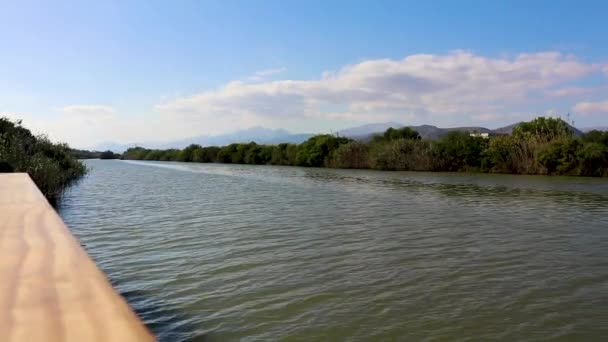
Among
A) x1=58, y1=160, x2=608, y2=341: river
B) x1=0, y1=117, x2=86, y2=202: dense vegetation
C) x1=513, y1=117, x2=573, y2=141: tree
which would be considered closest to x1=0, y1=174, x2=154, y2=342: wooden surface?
x1=58, y1=160, x2=608, y2=341: river

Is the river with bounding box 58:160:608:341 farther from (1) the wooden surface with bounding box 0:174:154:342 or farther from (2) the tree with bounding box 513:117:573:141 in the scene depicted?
(2) the tree with bounding box 513:117:573:141

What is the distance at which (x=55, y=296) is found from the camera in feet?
3.29

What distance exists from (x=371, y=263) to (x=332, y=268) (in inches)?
26.3

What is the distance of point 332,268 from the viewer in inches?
263

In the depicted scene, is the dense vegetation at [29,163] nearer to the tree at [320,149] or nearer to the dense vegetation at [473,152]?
the dense vegetation at [473,152]

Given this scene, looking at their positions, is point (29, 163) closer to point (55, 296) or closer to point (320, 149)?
point (55, 296)

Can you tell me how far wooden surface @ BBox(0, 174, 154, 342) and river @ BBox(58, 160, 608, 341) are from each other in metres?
3.02

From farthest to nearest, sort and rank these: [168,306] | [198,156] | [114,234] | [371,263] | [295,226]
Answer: [198,156] → [295,226] → [114,234] → [371,263] → [168,306]

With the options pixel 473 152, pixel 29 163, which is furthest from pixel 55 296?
pixel 473 152

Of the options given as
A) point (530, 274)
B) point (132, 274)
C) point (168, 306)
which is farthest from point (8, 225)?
point (530, 274)

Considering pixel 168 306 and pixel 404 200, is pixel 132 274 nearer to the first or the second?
pixel 168 306

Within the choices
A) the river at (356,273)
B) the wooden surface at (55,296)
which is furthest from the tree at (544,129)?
the wooden surface at (55,296)

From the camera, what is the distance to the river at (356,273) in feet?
14.8

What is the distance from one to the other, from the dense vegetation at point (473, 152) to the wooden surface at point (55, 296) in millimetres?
39599
